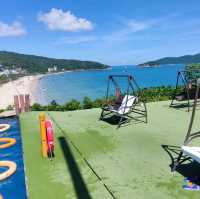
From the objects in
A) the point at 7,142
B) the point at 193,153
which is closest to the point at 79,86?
the point at 7,142

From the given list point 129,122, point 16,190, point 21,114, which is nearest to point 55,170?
point 16,190

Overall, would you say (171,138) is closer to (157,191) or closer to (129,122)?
(129,122)

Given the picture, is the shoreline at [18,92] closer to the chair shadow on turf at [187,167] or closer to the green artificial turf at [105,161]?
the green artificial turf at [105,161]

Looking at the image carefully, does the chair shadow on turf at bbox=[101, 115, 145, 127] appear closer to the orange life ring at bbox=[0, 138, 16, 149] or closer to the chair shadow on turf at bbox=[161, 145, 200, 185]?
the orange life ring at bbox=[0, 138, 16, 149]

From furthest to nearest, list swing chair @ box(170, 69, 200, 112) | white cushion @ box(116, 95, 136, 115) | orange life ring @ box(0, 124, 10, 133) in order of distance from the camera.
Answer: swing chair @ box(170, 69, 200, 112)
orange life ring @ box(0, 124, 10, 133)
white cushion @ box(116, 95, 136, 115)

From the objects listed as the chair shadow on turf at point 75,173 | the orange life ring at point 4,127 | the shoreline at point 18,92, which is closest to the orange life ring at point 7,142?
the orange life ring at point 4,127

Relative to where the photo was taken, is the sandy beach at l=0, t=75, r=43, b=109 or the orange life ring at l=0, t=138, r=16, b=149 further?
the sandy beach at l=0, t=75, r=43, b=109

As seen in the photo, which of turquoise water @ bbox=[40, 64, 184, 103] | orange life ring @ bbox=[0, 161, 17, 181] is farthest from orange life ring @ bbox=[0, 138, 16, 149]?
turquoise water @ bbox=[40, 64, 184, 103]
